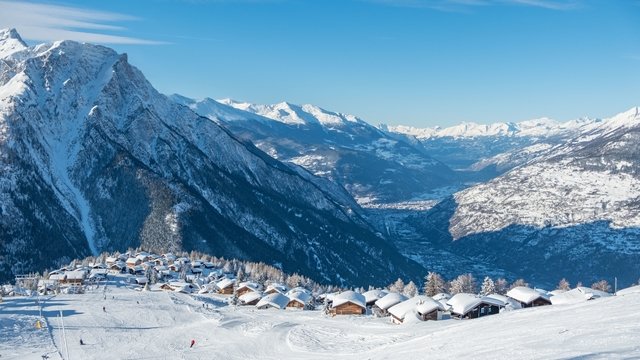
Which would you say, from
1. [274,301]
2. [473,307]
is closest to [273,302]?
[274,301]

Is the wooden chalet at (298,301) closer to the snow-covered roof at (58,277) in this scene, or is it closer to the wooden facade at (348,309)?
the wooden facade at (348,309)

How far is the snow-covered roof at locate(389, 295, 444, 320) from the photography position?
99838 millimetres

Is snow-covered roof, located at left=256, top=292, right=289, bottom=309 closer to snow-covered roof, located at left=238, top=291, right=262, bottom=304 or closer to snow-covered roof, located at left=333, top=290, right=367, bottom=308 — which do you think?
snow-covered roof, located at left=238, top=291, right=262, bottom=304

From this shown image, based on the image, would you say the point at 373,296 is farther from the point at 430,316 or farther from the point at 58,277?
the point at 58,277

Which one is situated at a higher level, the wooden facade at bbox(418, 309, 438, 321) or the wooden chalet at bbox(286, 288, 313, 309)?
the wooden facade at bbox(418, 309, 438, 321)

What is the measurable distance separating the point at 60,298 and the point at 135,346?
47.7 metres

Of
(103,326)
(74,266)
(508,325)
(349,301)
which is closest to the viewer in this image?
(508,325)

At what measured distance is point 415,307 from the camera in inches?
4013

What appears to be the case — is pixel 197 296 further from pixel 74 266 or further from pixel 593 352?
pixel 593 352

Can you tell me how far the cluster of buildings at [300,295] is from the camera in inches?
4121

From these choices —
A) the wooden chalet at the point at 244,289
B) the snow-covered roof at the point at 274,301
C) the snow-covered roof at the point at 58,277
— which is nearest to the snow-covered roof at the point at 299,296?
the snow-covered roof at the point at 274,301

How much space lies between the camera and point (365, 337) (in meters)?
83.9

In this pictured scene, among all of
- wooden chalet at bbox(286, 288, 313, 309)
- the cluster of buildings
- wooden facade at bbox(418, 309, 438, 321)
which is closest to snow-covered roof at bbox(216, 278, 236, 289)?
the cluster of buildings

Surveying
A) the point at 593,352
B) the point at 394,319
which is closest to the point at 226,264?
the point at 394,319
